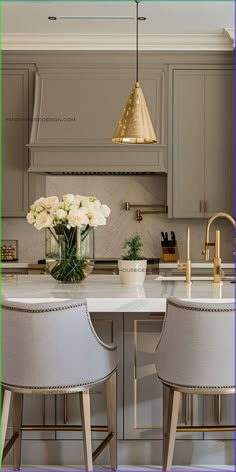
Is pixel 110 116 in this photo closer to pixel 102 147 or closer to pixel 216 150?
pixel 102 147

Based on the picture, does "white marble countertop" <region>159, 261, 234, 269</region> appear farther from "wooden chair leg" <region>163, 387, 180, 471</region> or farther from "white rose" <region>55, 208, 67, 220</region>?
"wooden chair leg" <region>163, 387, 180, 471</region>

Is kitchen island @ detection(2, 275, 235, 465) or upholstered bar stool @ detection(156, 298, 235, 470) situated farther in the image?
kitchen island @ detection(2, 275, 235, 465)

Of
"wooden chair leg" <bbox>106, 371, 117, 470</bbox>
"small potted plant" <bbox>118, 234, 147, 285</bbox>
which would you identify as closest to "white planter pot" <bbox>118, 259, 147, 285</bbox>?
"small potted plant" <bbox>118, 234, 147, 285</bbox>

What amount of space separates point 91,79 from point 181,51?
2.60 feet

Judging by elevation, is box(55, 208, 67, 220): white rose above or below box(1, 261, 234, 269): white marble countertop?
above

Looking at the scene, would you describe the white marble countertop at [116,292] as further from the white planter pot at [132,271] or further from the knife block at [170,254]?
the knife block at [170,254]

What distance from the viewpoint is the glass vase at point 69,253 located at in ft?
8.57

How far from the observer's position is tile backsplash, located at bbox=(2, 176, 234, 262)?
508 centimetres

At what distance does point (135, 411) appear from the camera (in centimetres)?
250

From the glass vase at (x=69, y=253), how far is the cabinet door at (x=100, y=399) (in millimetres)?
287

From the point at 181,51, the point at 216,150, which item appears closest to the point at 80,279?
the point at 216,150

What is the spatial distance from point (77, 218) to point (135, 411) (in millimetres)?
893

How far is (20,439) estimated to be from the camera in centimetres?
245

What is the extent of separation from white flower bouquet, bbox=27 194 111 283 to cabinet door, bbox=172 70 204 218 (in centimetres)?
221
